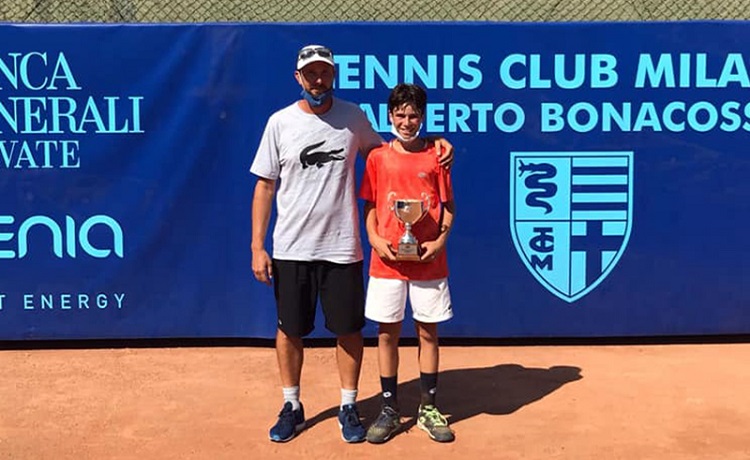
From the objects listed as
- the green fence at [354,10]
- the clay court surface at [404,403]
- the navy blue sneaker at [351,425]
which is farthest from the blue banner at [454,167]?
the green fence at [354,10]

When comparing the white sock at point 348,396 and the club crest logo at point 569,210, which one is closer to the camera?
the white sock at point 348,396

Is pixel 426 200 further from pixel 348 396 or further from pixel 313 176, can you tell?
pixel 348 396

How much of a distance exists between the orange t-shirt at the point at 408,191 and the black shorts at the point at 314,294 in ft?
0.50

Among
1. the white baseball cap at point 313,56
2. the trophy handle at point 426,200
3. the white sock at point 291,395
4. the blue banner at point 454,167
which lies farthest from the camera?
the blue banner at point 454,167

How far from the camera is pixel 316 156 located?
3.88 meters

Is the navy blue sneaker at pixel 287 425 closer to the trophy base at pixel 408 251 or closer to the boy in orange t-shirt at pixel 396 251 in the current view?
the boy in orange t-shirt at pixel 396 251

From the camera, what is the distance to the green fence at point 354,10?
7.98 metres

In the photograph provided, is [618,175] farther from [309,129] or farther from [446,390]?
[309,129]

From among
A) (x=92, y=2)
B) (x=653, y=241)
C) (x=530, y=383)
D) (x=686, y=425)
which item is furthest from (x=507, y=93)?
(x=92, y=2)

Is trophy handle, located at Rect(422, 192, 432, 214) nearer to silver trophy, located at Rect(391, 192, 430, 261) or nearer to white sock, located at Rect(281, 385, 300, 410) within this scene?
silver trophy, located at Rect(391, 192, 430, 261)

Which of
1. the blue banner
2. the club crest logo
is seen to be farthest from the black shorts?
the club crest logo

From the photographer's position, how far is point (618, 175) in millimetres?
5266

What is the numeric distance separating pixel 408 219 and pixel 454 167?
1.44 metres

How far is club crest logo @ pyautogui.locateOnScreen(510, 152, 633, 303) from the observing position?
5.25 metres
